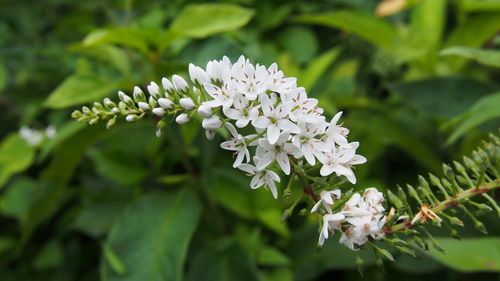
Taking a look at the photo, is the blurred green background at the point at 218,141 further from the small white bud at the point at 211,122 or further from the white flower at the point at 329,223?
the small white bud at the point at 211,122

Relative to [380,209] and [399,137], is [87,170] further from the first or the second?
[380,209]

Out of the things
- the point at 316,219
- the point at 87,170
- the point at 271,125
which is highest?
the point at 271,125

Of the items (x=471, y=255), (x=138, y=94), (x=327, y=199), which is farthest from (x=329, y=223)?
(x=471, y=255)

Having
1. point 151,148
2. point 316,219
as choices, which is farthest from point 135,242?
point 316,219

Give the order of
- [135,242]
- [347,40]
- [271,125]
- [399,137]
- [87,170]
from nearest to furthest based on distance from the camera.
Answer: [271,125], [135,242], [399,137], [87,170], [347,40]

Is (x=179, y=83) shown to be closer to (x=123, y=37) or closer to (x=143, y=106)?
(x=143, y=106)

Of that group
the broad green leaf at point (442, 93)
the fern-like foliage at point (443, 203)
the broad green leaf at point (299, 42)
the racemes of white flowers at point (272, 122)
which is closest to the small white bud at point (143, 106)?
the racemes of white flowers at point (272, 122)
